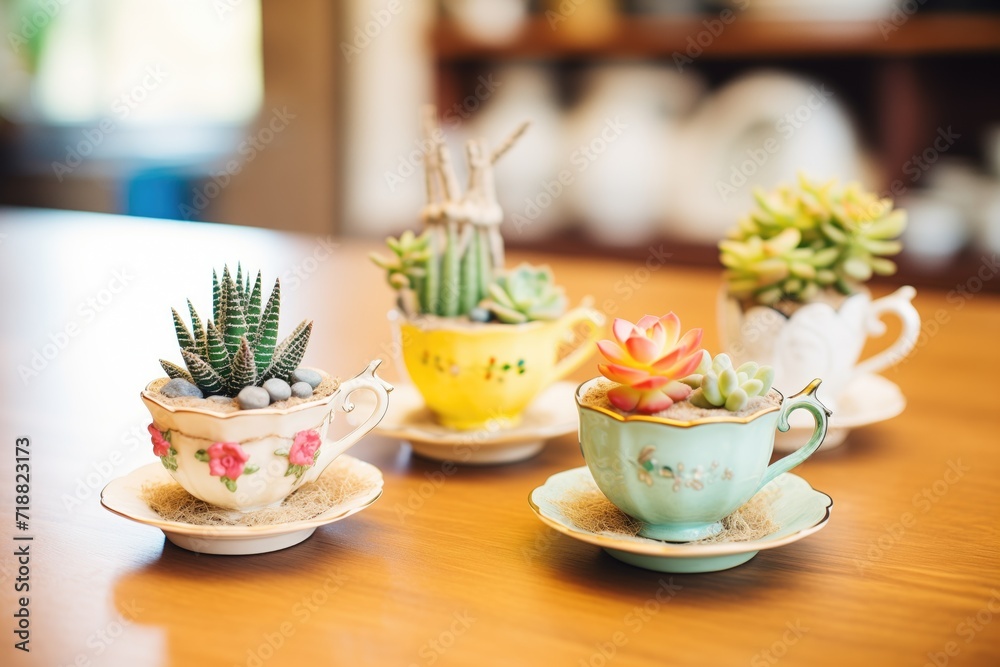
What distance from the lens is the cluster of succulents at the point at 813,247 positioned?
108 cm

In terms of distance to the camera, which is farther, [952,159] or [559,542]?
[952,159]

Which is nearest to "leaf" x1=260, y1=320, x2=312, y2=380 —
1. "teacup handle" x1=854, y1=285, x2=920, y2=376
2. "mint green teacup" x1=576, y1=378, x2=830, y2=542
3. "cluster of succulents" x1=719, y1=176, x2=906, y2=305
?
"mint green teacup" x1=576, y1=378, x2=830, y2=542

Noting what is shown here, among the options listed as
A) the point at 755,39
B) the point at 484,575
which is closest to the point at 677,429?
the point at 484,575

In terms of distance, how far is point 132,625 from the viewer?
0.69 meters

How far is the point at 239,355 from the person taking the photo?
0.78 meters

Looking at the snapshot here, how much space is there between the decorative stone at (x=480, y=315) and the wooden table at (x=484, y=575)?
145 mm

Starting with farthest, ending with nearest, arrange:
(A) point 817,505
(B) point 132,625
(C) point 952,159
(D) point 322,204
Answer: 1. (D) point 322,204
2. (C) point 952,159
3. (A) point 817,505
4. (B) point 132,625

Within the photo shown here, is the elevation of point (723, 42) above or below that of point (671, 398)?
above

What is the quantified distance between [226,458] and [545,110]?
7.85 feet

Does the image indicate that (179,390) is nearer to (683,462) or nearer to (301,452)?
(301,452)

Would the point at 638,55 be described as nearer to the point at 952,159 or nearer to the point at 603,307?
the point at 952,159

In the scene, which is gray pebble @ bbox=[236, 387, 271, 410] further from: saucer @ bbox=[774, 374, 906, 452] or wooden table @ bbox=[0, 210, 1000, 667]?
saucer @ bbox=[774, 374, 906, 452]

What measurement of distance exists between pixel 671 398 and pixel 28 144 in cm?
421

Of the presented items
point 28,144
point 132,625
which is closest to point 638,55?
point 132,625
